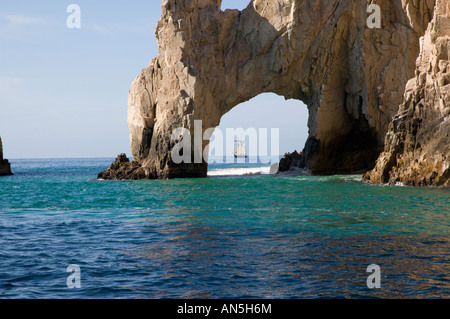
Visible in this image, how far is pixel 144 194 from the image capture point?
91.9ft

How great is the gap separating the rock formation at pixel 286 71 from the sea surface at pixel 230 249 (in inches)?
774

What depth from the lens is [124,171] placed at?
142 feet

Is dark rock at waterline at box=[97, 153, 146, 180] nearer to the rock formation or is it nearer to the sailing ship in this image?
the rock formation

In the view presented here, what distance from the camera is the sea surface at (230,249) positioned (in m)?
8.95

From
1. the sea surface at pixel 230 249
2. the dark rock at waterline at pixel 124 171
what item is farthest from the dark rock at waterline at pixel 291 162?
the sea surface at pixel 230 249

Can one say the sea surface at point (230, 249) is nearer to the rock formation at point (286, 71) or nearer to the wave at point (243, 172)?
the rock formation at point (286, 71)

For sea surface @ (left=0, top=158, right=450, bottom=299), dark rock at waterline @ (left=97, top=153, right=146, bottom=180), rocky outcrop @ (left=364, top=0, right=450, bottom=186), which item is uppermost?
rocky outcrop @ (left=364, top=0, right=450, bottom=186)

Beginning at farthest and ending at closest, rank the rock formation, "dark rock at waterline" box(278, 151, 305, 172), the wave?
the wave < "dark rock at waterline" box(278, 151, 305, 172) < the rock formation

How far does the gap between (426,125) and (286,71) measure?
16.2 m

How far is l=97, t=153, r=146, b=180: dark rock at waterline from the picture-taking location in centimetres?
4238

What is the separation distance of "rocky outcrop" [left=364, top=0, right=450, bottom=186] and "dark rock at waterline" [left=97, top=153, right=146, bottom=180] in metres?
19.9

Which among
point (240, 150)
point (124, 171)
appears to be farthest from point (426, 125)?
point (240, 150)

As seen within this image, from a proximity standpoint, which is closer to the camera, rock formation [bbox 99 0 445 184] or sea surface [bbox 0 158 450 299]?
sea surface [bbox 0 158 450 299]

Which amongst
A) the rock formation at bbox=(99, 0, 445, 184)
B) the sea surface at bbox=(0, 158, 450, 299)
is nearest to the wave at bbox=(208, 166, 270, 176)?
the rock formation at bbox=(99, 0, 445, 184)
